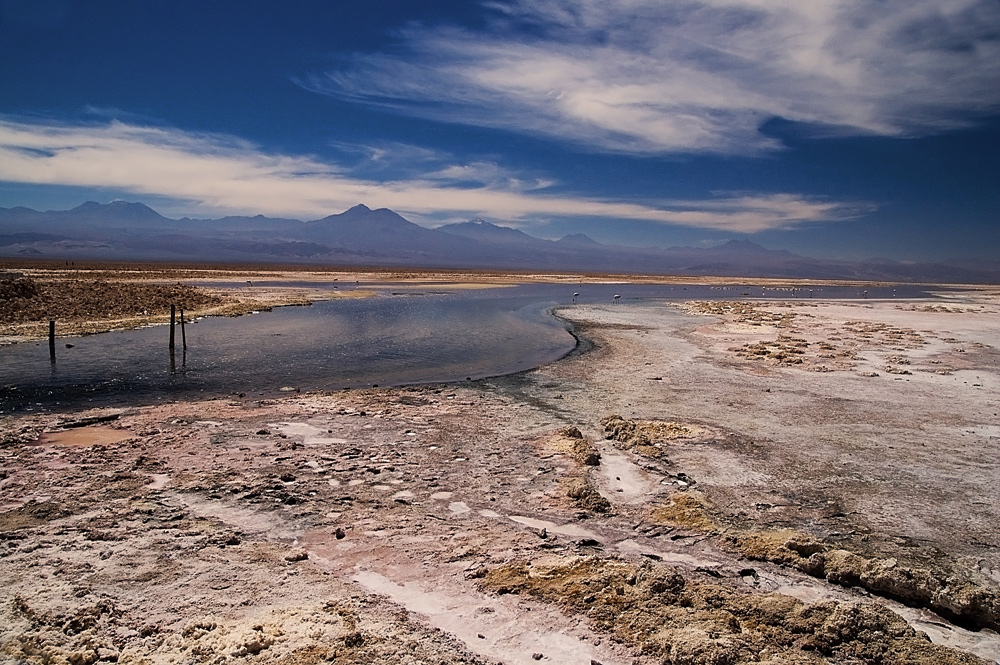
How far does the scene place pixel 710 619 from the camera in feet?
17.2

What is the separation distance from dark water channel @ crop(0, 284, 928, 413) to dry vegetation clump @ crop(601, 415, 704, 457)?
7165mm

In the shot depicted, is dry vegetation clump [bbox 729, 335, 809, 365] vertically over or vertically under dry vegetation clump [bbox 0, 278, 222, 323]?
under

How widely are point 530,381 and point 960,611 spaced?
12.4 meters

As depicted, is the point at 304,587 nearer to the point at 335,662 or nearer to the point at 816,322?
the point at 335,662

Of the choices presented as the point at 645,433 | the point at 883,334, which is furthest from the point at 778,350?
the point at 645,433

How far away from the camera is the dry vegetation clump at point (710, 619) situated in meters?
4.81

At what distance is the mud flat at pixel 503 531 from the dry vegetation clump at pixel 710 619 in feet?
0.07

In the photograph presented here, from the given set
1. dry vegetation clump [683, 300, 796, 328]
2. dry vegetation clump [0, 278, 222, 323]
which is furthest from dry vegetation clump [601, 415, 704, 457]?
dry vegetation clump [0, 278, 222, 323]

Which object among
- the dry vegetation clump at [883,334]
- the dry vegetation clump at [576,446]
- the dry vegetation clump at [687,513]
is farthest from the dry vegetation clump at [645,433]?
the dry vegetation clump at [883,334]

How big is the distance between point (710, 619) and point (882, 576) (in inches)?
90.9

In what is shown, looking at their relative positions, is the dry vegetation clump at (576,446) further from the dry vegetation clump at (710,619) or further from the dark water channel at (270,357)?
the dark water channel at (270,357)

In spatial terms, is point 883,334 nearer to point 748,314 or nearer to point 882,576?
point 748,314

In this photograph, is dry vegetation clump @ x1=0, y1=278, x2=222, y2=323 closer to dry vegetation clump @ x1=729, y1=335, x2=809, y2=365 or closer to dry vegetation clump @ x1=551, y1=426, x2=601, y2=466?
dry vegetation clump @ x1=551, y1=426, x2=601, y2=466

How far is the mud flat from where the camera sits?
199 inches
